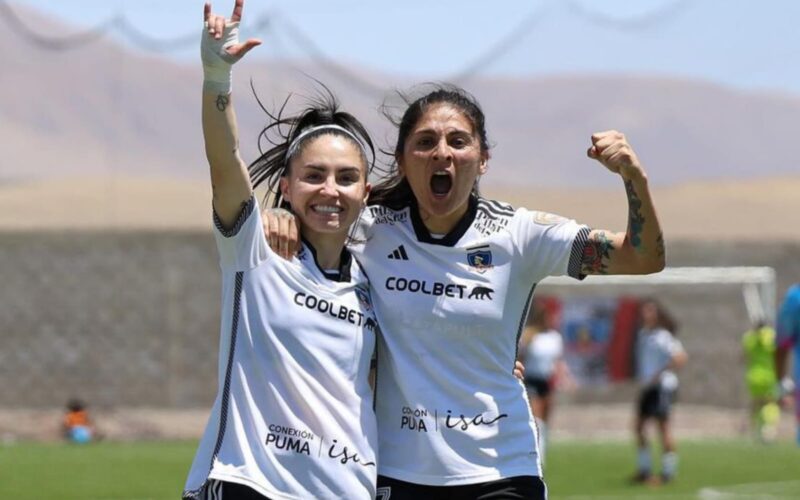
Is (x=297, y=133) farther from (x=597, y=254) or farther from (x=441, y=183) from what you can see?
(x=597, y=254)

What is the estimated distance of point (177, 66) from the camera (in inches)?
1700

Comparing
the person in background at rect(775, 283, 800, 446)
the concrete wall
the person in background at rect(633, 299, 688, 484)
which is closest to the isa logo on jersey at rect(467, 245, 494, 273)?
the person in background at rect(775, 283, 800, 446)

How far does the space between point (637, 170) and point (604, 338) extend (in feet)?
81.0

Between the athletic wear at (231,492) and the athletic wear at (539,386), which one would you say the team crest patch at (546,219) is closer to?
the athletic wear at (231,492)

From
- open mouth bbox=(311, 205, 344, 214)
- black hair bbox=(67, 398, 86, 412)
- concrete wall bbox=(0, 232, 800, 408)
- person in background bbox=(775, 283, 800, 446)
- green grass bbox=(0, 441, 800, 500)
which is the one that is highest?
concrete wall bbox=(0, 232, 800, 408)

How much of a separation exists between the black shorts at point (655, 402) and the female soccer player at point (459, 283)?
13714 mm

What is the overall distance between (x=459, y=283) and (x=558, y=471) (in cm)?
1448

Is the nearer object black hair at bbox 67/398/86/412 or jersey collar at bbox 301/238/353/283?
jersey collar at bbox 301/238/353/283

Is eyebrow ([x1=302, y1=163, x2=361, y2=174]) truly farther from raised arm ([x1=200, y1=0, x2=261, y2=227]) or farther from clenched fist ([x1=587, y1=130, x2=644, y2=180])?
clenched fist ([x1=587, y1=130, x2=644, y2=180])

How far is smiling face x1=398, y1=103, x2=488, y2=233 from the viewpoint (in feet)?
19.6

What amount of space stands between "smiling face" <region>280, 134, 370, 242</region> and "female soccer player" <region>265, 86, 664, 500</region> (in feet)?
0.42

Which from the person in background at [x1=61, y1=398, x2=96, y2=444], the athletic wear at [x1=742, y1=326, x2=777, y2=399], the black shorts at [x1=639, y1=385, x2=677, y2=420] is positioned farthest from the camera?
the athletic wear at [x1=742, y1=326, x2=777, y2=399]

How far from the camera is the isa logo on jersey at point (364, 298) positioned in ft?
18.7

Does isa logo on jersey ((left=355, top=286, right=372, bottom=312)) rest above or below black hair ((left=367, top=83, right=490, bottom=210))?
below
